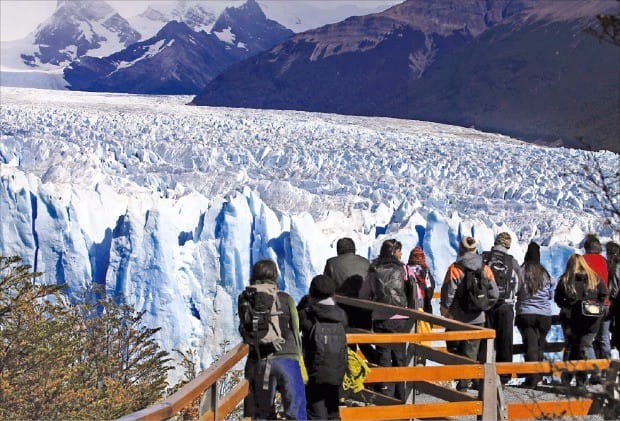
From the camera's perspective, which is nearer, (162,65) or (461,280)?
(461,280)

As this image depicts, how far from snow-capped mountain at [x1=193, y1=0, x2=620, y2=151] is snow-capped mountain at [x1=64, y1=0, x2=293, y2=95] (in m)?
16.3

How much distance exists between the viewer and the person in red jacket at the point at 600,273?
5754 millimetres

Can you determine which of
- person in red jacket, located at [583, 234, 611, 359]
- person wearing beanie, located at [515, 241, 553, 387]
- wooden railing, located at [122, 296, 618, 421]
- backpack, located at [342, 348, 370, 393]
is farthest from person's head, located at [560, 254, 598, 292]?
backpack, located at [342, 348, 370, 393]

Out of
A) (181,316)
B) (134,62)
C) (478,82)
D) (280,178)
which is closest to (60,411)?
(181,316)

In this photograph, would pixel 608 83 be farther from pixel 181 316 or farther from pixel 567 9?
pixel 181 316

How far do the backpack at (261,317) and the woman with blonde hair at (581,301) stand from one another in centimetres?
219

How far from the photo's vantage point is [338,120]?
3102 centimetres

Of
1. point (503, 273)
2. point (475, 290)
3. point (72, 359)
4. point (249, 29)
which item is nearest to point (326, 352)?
point (475, 290)

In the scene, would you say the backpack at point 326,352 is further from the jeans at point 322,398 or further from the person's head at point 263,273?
the person's head at point 263,273

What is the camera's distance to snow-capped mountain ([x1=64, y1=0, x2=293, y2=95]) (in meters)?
67.6

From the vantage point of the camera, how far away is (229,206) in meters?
13.8

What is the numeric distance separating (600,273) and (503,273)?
0.56 meters

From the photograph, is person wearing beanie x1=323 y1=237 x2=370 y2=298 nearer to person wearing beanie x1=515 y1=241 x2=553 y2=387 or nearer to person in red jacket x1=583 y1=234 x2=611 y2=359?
person wearing beanie x1=515 y1=241 x2=553 y2=387

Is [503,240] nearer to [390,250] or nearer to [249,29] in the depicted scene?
[390,250]
